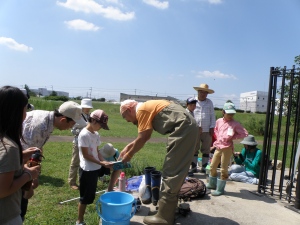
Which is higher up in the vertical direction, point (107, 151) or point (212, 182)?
point (107, 151)

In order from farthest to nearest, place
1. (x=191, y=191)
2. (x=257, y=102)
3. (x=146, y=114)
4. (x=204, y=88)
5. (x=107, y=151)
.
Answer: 1. (x=257, y=102)
2. (x=204, y=88)
3. (x=107, y=151)
4. (x=191, y=191)
5. (x=146, y=114)

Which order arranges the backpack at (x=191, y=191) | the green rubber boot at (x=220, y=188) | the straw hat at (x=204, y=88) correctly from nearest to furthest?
the backpack at (x=191, y=191)
the green rubber boot at (x=220, y=188)
the straw hat at (x=204, y=88)

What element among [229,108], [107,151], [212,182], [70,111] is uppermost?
[229,108]

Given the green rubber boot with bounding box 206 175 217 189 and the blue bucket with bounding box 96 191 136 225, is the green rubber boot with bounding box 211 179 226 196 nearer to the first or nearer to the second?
the green rubber boot with bounding box 206 175 217 189

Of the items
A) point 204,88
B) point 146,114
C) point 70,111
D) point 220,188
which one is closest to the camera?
point 70,111

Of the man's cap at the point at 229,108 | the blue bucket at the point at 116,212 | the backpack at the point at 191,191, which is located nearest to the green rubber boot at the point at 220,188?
the backpack at the point at 191,191

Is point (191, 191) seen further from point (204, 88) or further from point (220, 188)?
point (204, 88)

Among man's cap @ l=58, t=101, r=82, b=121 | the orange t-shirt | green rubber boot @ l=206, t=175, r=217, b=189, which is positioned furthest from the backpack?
man's cap @ l=58, t=101, r=82, b=121

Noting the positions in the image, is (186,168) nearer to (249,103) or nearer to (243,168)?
(243,168)

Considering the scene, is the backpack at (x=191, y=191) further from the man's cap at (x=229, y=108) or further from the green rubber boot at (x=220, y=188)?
the man's cap at (x=229, y=108)

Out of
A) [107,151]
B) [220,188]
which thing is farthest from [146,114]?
[220,188]

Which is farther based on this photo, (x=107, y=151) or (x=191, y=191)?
(x=107, y=151)

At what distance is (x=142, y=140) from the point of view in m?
3.18

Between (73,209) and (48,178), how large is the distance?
5.86 feet
